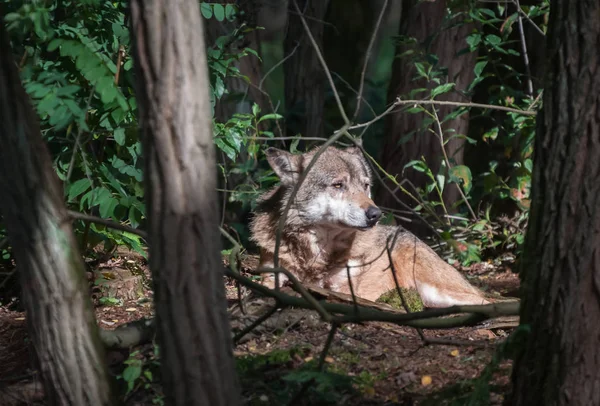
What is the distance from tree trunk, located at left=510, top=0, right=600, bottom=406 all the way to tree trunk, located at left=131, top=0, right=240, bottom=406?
3.86 feet

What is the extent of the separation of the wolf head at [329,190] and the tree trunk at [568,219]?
340 cm

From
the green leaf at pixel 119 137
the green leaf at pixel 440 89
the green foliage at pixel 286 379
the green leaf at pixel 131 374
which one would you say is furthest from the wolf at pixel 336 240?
the green leaf at pixel 131 374

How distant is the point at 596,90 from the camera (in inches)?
111

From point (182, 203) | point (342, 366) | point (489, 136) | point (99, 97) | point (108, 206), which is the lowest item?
point (342, 366)

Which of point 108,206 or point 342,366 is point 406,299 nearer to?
point 342,366

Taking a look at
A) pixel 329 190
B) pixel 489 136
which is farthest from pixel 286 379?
pixel 489 136

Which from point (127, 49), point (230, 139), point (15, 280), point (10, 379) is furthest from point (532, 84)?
point (10, 379)

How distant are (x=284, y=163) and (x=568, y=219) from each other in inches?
161

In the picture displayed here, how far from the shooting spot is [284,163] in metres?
6.79

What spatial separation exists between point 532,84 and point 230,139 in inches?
154

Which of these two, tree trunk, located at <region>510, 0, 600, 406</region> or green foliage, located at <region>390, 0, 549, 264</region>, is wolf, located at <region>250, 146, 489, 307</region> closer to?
green foliage, located at <region>390, 0, 549, 264</region>

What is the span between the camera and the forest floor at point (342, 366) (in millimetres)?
3498

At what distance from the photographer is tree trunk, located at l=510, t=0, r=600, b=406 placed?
283 cm

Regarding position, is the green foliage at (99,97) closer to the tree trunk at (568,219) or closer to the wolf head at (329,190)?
the wolf head at (329,190)
